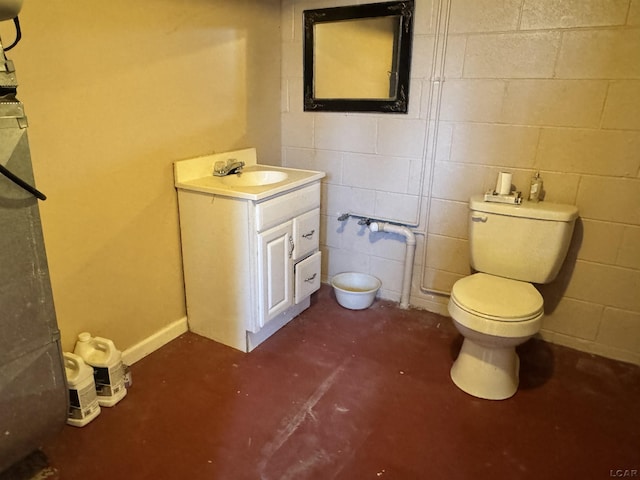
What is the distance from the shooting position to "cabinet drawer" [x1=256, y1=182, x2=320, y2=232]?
2.04 metres

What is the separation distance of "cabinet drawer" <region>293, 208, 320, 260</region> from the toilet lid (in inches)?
32.8

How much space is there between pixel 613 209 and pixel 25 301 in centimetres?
236

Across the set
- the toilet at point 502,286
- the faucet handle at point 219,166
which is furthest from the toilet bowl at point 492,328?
the faucet handle at point 219,166

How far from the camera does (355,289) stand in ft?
9.18

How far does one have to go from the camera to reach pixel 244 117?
8.30 ft

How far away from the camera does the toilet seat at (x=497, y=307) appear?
1778mm

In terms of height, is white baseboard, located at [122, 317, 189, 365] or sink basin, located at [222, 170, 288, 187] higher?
sink basin, located at [222, 170, 288, 187]

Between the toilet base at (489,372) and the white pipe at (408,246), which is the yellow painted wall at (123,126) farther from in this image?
the toilet base at (489,372)

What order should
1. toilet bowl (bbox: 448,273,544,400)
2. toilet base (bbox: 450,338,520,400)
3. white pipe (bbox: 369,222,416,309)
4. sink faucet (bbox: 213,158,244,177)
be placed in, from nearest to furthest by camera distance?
toilet bowl (bbox: 448,273,544,400) < toilet base (bbox: 450,338,520,400) < sink faucet (bbox: 213,158,244,177) < white pipe (bbox: 369,222,416,309)

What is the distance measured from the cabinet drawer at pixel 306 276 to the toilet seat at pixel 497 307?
0.83m

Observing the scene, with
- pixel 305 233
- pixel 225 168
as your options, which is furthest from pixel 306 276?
pixel 225 168

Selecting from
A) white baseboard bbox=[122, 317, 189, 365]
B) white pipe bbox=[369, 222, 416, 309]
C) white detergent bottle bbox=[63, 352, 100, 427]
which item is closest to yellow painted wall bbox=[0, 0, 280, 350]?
white baseboard bbox=[122, 317, 189, 365]

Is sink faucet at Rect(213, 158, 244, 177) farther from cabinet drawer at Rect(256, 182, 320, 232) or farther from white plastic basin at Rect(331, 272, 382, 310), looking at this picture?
white plastic basin at Rect(331, 272, 382, 310)

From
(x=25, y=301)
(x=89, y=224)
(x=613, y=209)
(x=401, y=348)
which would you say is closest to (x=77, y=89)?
(x=89, y=224)
